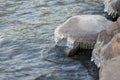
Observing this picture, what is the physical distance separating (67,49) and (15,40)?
1.61 metres

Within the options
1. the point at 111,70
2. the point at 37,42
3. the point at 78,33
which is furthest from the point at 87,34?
the point at 111,70

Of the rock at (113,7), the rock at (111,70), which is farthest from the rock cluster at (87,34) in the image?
the rock at (113,7)

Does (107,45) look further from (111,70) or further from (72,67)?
(72,67)

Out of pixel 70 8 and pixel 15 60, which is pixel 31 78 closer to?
pixel 15 60

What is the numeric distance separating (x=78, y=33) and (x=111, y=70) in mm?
2965

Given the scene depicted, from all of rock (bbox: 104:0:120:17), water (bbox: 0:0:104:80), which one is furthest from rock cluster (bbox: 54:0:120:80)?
rock (bbox: 104:0:120:17)

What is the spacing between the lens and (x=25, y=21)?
36.2 ft

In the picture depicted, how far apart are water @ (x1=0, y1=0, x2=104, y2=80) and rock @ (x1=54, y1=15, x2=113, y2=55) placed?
0.26 m

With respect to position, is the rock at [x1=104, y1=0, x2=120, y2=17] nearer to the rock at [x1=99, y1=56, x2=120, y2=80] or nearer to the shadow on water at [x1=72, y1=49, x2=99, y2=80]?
the shadow on water at [x1=72, y1=49, x2=99, y2=80]

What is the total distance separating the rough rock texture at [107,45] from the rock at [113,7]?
2.74m

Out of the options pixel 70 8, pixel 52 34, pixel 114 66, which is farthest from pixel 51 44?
pixel 114 66

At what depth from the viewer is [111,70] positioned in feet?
20.4

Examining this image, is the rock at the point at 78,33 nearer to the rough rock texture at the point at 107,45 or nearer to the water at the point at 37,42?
the water at the point at 37,42

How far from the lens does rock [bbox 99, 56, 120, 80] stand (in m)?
5.99
